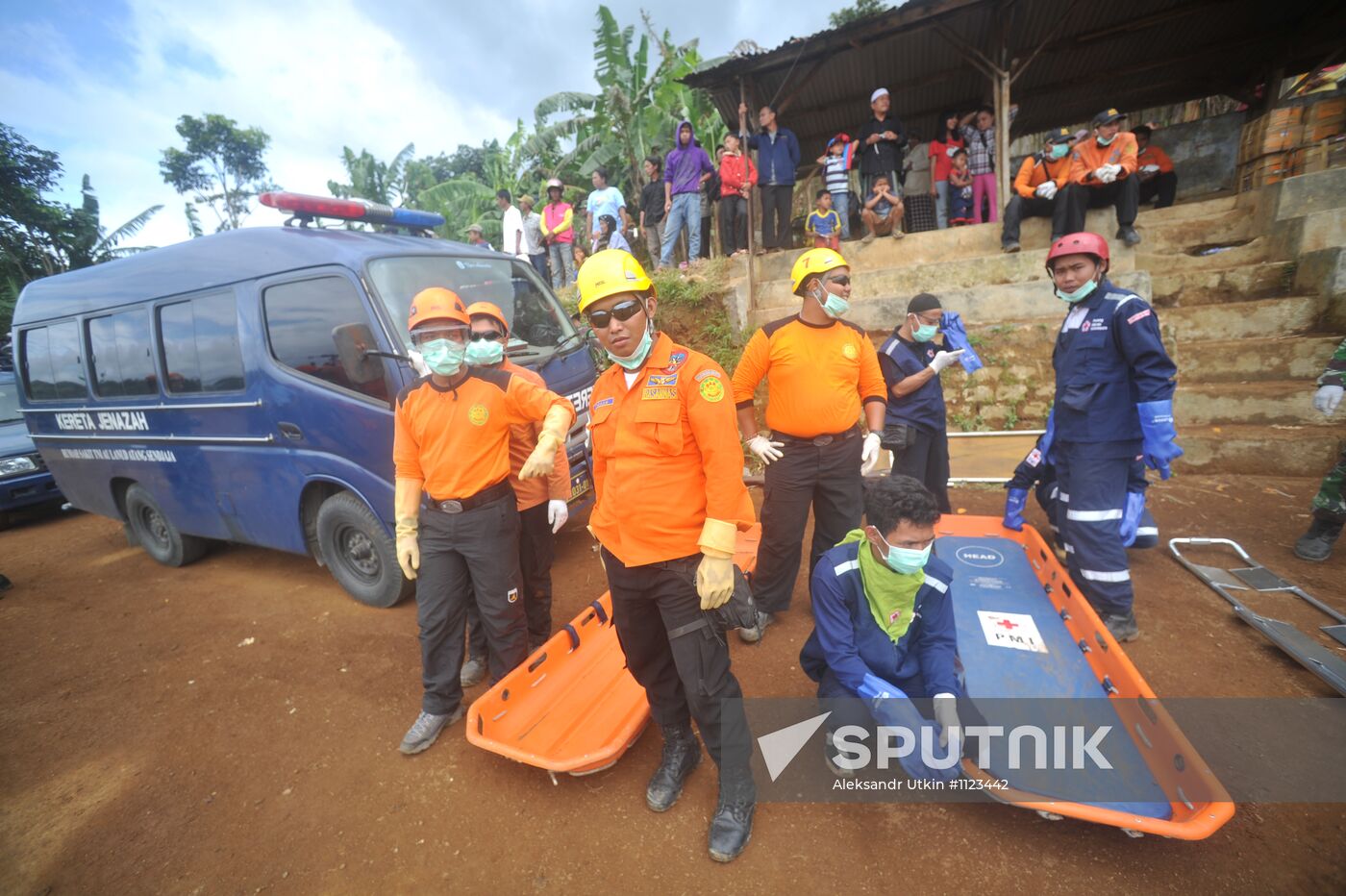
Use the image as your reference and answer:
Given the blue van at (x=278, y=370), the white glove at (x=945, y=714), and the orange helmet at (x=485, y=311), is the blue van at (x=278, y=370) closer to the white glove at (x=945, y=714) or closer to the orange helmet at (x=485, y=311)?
the orange helmet at (x=485, y=311)

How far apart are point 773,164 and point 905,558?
7269 mm

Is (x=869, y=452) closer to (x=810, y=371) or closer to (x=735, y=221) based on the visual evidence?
(x=810, y=371)

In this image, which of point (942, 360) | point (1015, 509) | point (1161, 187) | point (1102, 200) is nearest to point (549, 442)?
point (942, 360)

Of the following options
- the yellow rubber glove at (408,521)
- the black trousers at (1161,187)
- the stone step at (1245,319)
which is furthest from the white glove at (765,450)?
the black trousers at (1161,187)

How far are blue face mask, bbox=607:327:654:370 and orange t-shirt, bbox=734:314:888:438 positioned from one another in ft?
3.57

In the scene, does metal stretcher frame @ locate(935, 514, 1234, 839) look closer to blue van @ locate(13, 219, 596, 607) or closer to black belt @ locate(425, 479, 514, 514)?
black belt @ locate(425, 479, 514, 514)

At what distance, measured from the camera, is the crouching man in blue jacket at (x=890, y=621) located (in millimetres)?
1961

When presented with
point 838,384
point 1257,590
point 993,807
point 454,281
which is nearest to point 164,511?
point 454,281

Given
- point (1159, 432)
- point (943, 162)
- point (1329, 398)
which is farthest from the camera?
point (943, 162)

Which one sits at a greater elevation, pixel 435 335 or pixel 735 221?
pixel 735 221

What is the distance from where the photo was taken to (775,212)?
27.0ft

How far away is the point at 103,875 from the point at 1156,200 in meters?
13.0

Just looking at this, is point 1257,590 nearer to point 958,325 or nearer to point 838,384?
point 958,325

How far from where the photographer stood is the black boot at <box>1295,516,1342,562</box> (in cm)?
358
